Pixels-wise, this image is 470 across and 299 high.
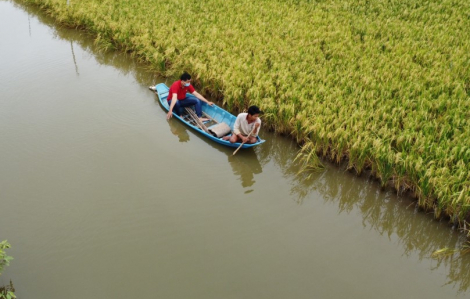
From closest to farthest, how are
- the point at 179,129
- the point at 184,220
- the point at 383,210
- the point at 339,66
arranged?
the point at 184,220 → the point at 383,210 → the point at 179,129 → the point at 339,66

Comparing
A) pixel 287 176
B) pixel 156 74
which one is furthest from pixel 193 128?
pixel 156 74

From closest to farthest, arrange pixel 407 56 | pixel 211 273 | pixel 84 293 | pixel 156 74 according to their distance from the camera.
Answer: pixel 84 293
pixel 211 273
pixel 407 56
pixel 156 74

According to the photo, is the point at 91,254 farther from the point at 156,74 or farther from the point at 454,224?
the point at 156,74

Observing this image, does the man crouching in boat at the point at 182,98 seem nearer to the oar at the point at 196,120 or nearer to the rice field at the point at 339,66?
the oar at the point at 196,120

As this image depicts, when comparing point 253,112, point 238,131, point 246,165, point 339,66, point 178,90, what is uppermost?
point 339,66

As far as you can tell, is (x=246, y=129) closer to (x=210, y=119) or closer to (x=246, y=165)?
(x=246, y=165)

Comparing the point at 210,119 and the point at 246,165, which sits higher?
the point at 210,119

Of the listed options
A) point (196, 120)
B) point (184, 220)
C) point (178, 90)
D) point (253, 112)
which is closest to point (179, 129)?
point (196, 120)
